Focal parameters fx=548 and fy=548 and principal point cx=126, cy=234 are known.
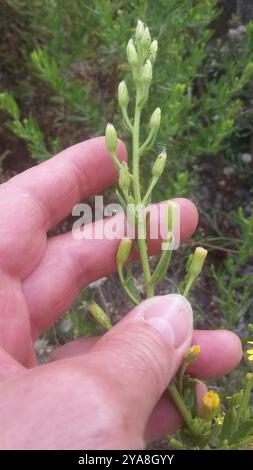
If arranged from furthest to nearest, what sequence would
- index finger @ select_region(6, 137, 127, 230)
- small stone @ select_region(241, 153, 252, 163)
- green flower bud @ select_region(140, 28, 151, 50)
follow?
1. small stone @ select_region(241, 153, 252, 163)
2. index finger @ select_region(6, 137, 127, 230)
3. green flower bud @ select_region(140, 28, 151, 50)

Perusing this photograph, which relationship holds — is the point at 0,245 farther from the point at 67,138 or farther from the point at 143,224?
the point at 67,138

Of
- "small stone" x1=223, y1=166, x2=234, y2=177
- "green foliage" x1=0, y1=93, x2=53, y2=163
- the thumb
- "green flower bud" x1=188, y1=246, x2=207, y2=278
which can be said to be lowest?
"small stone" x1=223, y1=166, x2=234, y2=177

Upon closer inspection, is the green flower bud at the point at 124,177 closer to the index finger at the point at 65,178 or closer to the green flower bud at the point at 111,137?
the green flower bud at the point at 111,137

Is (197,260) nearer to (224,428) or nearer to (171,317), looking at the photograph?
(171,317)

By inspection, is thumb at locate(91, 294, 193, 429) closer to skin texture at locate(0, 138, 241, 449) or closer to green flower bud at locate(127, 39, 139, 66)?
skin texture at locate(0, 138, 241, 449)

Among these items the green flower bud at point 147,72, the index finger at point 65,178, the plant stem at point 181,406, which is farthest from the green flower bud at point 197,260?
the index finger at point 65,178

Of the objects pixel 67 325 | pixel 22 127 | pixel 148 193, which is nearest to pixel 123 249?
pixel 148 193

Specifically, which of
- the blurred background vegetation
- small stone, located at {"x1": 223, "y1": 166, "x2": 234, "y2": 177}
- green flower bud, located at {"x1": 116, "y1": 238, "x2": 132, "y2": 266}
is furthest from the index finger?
small stone, located at {"x1": 223, "y1": 166, "x2": 234, "y2": 177}
